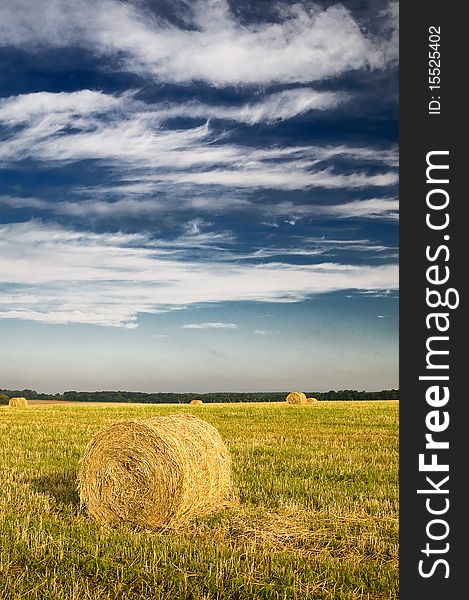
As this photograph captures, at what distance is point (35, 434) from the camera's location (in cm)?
2439

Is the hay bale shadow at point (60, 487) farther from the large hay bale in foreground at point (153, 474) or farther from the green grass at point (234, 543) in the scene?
the large hay bale in foreground at point (153, 474)

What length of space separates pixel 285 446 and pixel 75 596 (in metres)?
13.4

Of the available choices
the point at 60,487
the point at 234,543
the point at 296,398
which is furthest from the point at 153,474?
the point at 296,398

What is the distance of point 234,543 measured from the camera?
28.9 feet

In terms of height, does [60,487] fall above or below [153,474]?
below

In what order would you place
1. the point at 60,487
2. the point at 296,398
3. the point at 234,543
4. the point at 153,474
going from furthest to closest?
the point at 296,398 → the point at 60,487 → the point at 153,474 → the point at 234,543

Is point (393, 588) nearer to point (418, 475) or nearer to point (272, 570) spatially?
point (272, 570)

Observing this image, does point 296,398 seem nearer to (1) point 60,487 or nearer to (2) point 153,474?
(1) point 60,487

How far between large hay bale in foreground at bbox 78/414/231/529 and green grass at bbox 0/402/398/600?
13.4 inches

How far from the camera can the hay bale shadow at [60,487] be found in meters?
11.7

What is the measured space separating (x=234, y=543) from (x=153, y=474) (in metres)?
2.06

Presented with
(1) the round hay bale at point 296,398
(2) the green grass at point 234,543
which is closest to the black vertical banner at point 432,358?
(2) the green grass at point 234,543

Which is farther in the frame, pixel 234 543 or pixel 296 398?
pixel 296 398

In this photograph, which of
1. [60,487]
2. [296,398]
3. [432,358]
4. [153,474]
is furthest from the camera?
[296,398]
